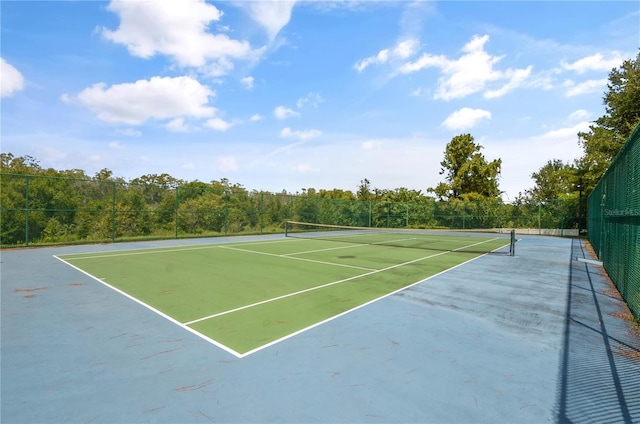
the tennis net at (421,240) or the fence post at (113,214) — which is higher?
the fence post at (113,214)

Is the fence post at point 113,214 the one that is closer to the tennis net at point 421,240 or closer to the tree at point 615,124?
the tennis net at point 421,240

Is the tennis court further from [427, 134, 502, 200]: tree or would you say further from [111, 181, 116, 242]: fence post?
[427, 134, 502, 200]: tree

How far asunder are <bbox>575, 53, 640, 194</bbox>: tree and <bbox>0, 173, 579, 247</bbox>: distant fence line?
330 cm

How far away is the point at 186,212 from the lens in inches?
780

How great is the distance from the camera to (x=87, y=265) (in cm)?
983

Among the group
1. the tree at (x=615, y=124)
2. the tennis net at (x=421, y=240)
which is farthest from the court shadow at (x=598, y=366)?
the tree at (x=615, y=124)

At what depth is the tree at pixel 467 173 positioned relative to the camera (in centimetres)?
3644

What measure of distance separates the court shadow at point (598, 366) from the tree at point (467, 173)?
32.4 m

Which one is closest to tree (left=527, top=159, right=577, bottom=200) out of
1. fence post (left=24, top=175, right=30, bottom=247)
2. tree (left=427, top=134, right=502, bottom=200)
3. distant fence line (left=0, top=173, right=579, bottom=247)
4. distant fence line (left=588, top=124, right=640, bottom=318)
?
Answer: tree (left=427, top=134, right=502, bottom=200)

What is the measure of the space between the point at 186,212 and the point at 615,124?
33963 mm

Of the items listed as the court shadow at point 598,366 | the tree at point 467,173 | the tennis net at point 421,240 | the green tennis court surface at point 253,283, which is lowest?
the court shadow at point 598,366

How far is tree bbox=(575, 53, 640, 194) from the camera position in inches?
950

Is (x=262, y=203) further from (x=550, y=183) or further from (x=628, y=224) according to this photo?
(x=550, y=183)

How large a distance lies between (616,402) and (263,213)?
21.8 metres
